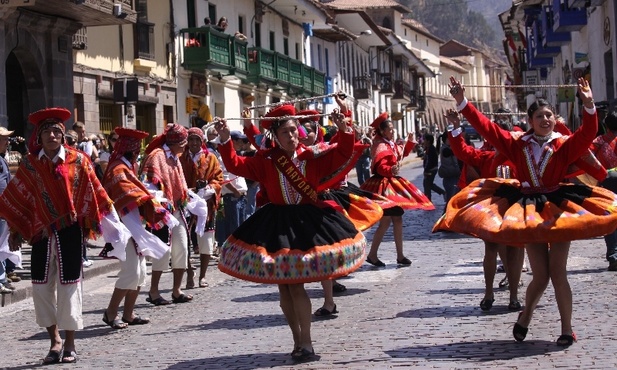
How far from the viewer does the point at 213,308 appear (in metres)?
11.9

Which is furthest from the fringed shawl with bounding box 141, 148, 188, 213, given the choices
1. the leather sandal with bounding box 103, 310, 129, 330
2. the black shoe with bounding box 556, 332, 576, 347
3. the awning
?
the awning

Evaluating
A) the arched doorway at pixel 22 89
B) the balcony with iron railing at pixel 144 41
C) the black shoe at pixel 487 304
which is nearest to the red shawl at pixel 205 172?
the black shoe at pixel 487 304

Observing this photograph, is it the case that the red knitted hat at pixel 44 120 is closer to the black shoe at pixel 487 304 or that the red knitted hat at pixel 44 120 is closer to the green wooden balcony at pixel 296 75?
the black shoe at pixel 487 304

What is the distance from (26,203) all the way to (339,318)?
284 cm

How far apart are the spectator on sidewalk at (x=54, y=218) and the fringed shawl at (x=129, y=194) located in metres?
1.36

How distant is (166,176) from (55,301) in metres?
3.13

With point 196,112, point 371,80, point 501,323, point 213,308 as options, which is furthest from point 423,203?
point 371,80

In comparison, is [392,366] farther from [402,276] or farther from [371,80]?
[371,80]

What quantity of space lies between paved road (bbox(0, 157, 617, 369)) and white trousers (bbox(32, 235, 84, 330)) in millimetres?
311

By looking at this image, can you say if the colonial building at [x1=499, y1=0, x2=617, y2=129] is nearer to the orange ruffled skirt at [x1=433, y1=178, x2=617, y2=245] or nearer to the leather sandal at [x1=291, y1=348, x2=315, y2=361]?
the orange ruffled skirt at [x1=433, y1=178, x2=617, y2=245]

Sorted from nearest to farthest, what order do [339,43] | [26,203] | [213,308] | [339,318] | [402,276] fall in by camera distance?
1. [26,203]
2. [339,318]
3. [213,308]
4. [402,276]
5. [339,43]

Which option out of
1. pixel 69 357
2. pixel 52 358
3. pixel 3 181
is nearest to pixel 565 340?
pixel 69 357

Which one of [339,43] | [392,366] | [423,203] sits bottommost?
[392,366]

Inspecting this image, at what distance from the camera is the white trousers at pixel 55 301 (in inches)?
362
